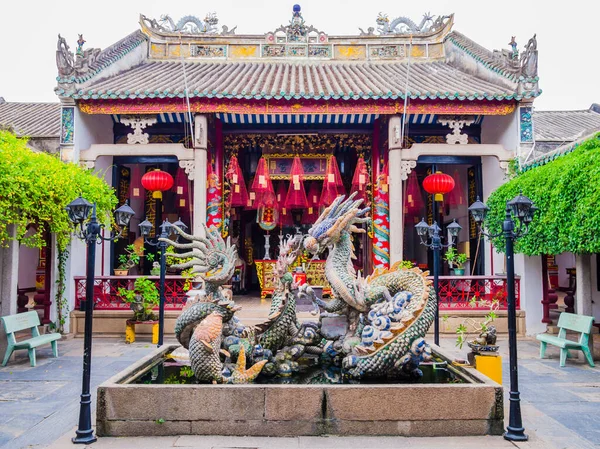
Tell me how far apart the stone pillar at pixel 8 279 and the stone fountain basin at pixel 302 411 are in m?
4.34

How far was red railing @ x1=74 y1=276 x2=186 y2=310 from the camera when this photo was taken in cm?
921

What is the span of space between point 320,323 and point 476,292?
5.54m

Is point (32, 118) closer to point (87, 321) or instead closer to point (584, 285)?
point (87, 321)

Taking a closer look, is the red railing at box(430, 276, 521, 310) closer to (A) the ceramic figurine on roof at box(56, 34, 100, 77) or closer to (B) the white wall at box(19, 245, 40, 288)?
(A) the ceramic figurine on roof at box(56, 34, 100, 77)

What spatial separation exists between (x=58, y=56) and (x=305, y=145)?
5918 millimetres

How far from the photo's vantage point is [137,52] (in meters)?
12.2

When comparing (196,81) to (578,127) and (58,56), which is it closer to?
(58,56)

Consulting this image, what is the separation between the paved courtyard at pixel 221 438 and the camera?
367 centimetres

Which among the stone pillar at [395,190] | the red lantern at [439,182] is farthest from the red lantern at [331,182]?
the red lantern at [439,182]

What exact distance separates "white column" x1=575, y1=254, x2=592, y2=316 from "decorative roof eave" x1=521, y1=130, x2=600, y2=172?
74.7 inches

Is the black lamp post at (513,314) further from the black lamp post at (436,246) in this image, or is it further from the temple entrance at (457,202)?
the temple entrance at (457,202)

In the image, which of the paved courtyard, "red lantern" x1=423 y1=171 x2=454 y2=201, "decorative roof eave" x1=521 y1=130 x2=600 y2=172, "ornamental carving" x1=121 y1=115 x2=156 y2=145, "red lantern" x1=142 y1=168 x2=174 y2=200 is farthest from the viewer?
"red lantern" x1=423 y1=171 x2=454 y2=201

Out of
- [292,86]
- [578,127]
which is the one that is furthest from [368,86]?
[578,127]

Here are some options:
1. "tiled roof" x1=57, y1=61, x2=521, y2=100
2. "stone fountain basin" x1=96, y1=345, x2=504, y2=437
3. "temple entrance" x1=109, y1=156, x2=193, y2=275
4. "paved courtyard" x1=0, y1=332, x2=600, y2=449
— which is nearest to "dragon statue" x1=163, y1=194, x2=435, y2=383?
"stone fountain basin" x1=96, y1=345, x2=504, y2=437
